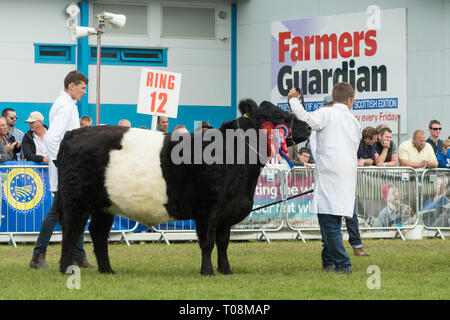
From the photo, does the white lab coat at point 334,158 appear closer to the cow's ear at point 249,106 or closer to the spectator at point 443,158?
the cow's ear at point 249,106

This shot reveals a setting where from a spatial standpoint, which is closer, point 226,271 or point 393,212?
point 226,271

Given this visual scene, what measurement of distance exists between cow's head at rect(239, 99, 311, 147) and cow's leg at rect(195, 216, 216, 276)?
46.9 inches

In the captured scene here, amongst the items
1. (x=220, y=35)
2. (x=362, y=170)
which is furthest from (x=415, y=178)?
(x=220, y=35)

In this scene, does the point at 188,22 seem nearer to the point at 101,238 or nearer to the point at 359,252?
the point at 359,252

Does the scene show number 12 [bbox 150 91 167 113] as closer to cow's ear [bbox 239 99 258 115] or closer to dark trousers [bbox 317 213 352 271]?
cow's ear [bbox 239 99 258 115]

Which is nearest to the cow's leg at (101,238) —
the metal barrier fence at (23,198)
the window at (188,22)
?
the metal barrier fence at (23,198)

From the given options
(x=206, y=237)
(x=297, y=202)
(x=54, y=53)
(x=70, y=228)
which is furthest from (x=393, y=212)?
(x=54, y=53)

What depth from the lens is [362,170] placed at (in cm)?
1428

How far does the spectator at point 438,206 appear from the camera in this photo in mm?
14703

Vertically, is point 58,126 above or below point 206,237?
above

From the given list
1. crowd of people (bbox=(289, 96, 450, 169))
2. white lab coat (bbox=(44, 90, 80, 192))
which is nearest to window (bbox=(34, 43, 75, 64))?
crowd of people (bbox=(289, 96, 450, 169))

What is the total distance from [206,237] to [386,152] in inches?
288

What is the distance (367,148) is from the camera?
14766 mm
